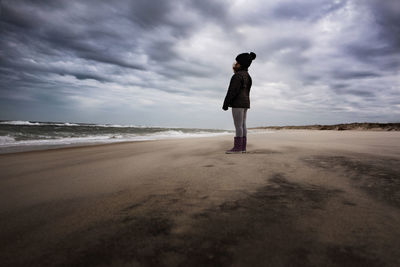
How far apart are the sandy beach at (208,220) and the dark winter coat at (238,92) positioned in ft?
8.03

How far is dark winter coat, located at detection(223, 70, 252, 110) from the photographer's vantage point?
414cm

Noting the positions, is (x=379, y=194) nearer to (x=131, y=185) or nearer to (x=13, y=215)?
(x=131, y=185)

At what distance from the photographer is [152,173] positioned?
7.03 ft

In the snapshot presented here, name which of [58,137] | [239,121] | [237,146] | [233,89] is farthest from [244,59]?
[58,137]

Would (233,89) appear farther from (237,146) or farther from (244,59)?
(237,146)

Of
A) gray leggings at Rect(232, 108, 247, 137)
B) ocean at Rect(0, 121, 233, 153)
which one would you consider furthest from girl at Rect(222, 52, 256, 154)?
ocean at Rect(0, 121, 233, 153)

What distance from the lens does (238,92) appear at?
13.7ft

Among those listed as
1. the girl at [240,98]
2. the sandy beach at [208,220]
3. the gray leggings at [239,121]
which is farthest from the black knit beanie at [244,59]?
the sandy beach at [208,220]

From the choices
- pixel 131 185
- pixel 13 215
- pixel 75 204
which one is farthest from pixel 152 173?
pixel 13 215

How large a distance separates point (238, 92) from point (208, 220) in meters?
3.46

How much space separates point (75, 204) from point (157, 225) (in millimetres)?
729

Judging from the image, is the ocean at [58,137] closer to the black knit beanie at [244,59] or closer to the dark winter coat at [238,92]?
the dark winter coat at [238,92]

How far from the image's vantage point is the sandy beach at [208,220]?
0.78 metres

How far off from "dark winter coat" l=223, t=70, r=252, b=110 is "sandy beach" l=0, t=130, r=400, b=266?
8.03ft
